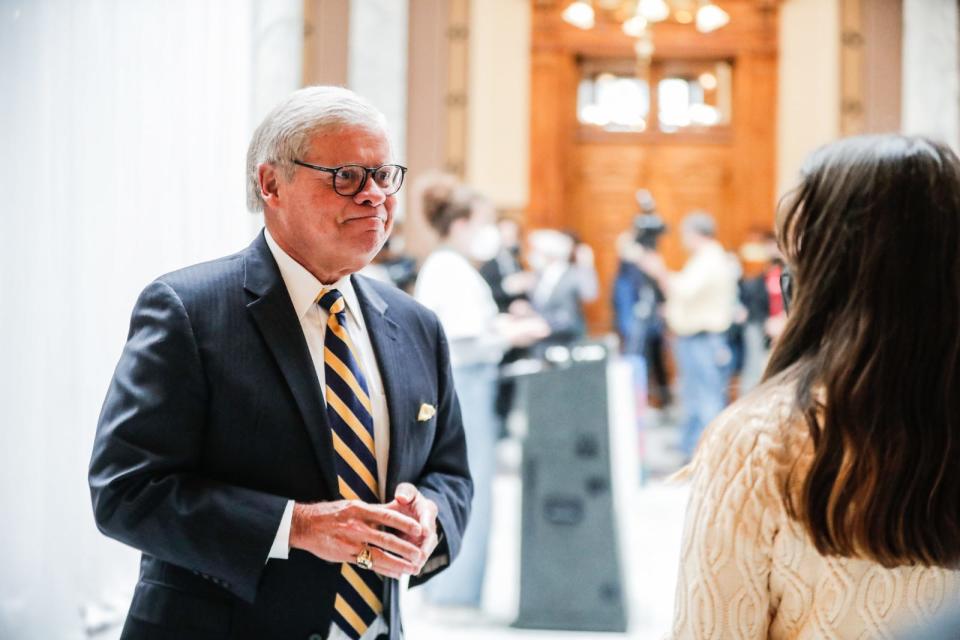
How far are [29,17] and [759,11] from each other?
951 cm

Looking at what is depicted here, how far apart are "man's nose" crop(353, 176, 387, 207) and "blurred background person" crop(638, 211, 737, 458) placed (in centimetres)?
617

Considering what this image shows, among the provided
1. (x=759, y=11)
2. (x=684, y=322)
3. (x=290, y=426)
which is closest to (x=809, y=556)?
(x=290, y=426)

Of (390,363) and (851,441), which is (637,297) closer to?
(390,363)

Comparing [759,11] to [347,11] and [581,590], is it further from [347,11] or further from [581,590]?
[581,590]

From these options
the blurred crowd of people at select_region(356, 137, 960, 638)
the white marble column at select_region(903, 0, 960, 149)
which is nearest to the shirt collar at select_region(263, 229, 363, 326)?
the blurred crowd of people at select_region(356, 137, 960, 638)

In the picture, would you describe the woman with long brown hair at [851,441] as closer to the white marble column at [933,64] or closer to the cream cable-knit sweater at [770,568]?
the cream cable-knit sweater at [770,568]

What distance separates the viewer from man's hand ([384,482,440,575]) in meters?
1.53

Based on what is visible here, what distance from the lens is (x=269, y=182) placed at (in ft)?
5.25

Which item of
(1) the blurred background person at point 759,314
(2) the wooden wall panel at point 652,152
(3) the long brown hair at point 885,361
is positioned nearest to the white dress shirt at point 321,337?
(3) the long brown hair at point 885,361

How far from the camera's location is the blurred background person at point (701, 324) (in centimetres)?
752

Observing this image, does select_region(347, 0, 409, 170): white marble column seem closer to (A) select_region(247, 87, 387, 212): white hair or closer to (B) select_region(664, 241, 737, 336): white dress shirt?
(B) select_region(664, 241, 737, 336): white dress shirt

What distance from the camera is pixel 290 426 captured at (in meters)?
1.52

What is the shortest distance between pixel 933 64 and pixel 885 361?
28.2 ft

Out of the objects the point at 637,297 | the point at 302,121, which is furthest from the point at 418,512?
the point at 637,297
